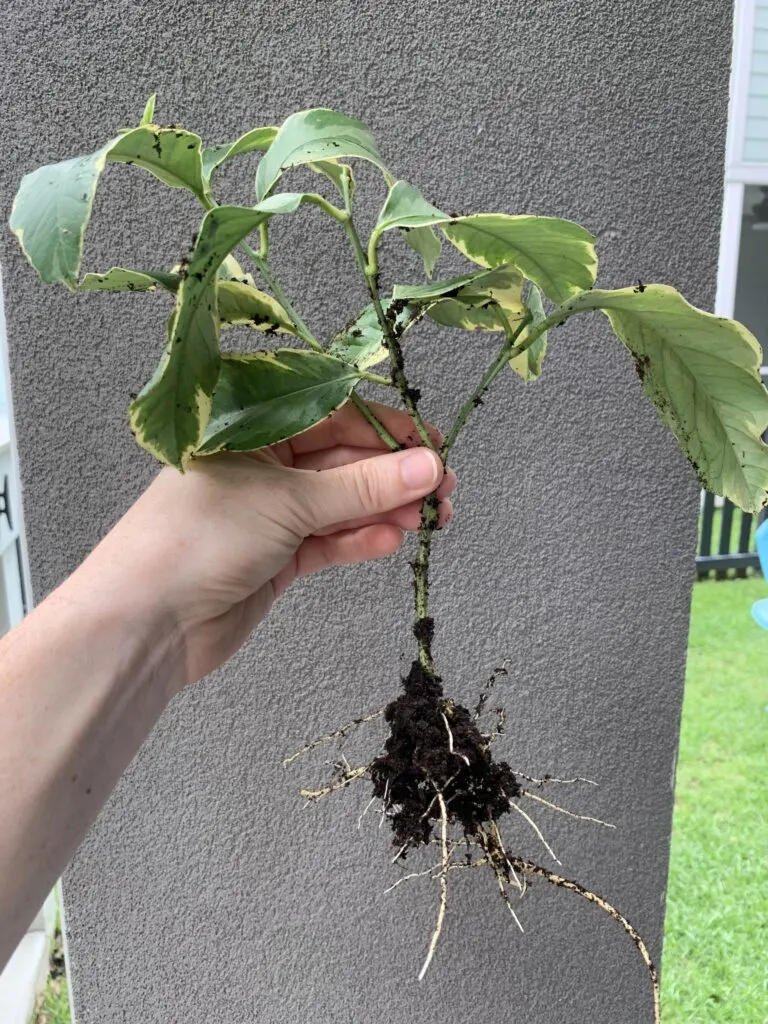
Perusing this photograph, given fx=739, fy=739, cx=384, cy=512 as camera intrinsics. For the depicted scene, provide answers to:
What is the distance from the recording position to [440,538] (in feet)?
2.87

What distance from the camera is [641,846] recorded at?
1.00m

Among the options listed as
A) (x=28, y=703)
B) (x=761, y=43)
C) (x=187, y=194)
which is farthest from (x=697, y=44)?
(x=761, y=43)

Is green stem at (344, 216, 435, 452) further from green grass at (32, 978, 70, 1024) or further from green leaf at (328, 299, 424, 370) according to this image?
green grass at (32, 978, 70, 1024)

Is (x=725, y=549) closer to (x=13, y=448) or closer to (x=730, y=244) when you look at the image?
(x=730, y=244)

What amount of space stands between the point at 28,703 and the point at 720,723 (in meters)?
1.71

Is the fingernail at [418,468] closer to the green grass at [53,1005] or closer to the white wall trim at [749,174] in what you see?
the green grass at [53,1005]

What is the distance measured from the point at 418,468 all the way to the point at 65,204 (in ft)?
0.92

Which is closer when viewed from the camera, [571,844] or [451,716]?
[451,716]

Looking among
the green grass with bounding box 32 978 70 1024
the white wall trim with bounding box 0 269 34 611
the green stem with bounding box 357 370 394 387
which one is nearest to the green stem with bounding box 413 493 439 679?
the green stem with bounding box 357 370 394 387

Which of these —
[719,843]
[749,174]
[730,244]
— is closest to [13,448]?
[719,843]

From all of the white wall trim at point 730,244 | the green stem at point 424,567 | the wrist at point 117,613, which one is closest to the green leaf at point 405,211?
the green stem at point 424,567

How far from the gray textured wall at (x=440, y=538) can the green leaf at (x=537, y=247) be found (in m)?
0.32

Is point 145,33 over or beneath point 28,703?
over

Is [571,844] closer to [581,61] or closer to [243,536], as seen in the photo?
[243,536]
